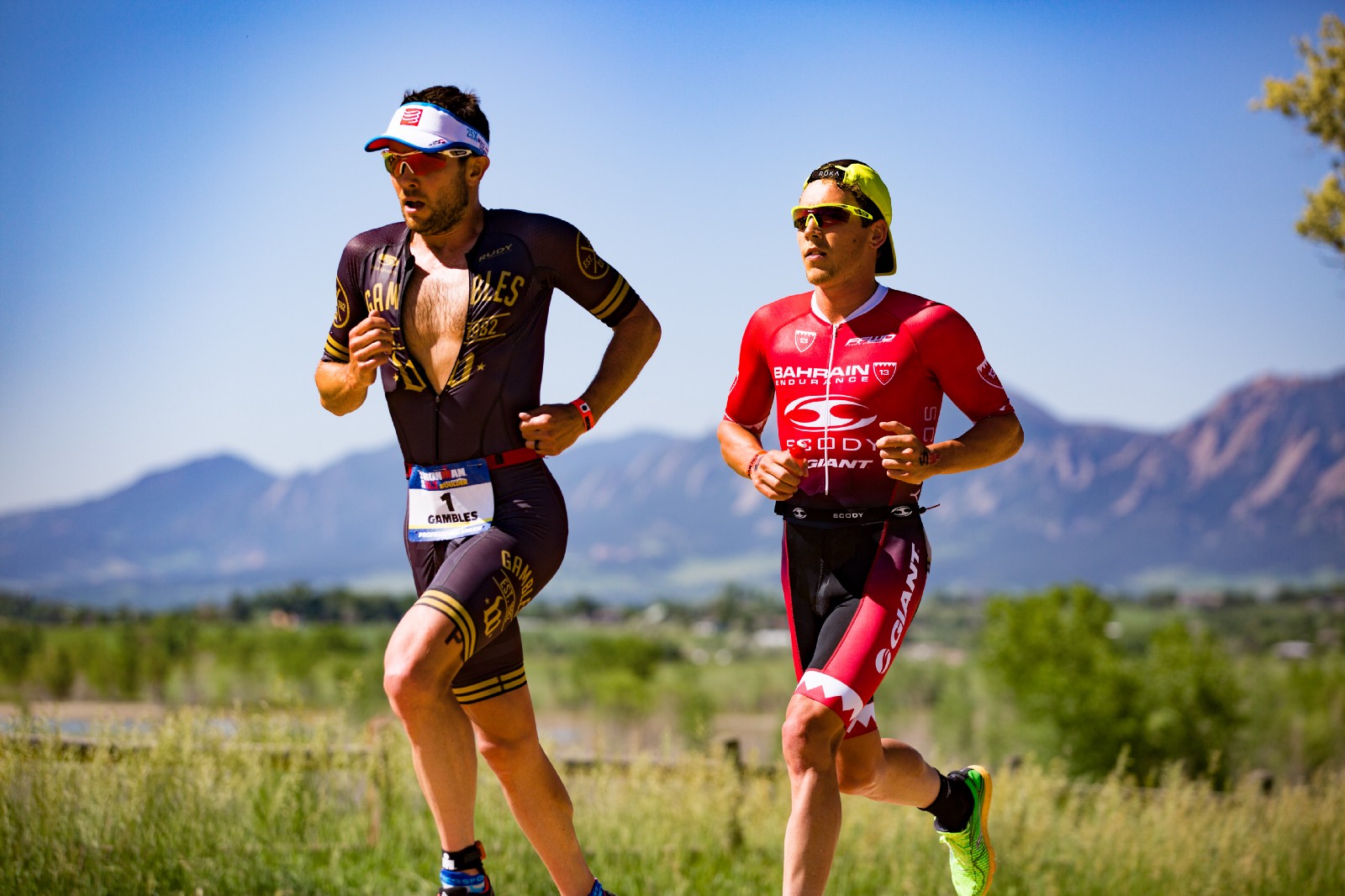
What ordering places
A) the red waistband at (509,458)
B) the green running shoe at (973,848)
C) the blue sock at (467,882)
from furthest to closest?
the green running shoe at (973,848) → the red waistband at (509,458) → the blue sock at (467,882)

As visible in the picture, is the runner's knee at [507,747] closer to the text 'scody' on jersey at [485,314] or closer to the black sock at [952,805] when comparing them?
the text 'scody' on jersey at [485,314]

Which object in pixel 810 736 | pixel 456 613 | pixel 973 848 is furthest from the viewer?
pixel 973 848

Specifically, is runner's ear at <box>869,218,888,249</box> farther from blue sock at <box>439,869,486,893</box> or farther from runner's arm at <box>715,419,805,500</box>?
blue sock at <box>439,869,486,893</box>

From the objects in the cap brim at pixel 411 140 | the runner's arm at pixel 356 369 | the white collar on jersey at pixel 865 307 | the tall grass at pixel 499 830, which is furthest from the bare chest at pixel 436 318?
the tall grass at pixel 499 830

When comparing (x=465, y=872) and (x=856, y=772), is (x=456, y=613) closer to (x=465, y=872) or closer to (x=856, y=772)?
(x=465, y=872)

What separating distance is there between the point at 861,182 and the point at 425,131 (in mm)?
1590

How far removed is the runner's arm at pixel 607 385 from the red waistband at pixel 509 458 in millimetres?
44

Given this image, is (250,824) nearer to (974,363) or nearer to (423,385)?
(423,385)

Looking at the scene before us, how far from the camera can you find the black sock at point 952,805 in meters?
5.24

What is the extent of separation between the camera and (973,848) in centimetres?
538

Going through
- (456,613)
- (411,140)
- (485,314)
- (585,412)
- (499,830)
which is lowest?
(499,830)

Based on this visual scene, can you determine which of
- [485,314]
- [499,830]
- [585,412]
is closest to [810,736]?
[585,412]

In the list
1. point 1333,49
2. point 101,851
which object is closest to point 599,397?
point 101,851

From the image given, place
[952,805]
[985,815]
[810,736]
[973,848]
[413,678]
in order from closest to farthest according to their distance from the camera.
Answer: [413,678] → [810,736] → [952,805] → [973,848] → [985,815]
